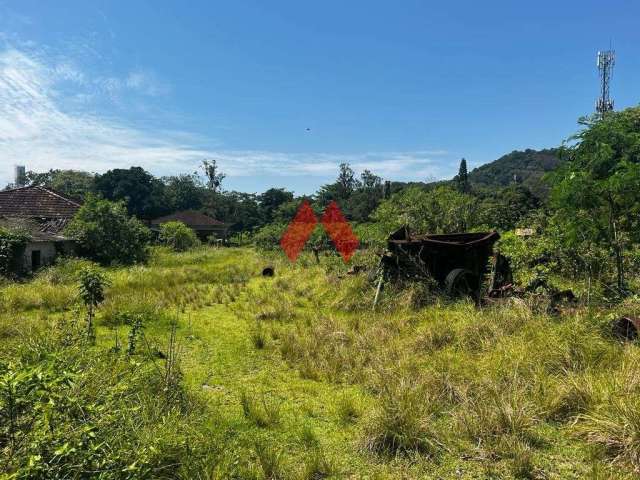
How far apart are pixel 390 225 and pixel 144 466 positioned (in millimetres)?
15905

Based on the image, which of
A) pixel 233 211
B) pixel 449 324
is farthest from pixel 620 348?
pixel 233 211

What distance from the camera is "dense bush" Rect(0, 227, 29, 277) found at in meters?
15.3

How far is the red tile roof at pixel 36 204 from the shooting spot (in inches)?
932

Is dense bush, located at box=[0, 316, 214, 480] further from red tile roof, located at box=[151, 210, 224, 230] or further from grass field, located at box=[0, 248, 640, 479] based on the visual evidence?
red tile roof, located at box=[151, 210, 224, 230]

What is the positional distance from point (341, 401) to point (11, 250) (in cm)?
1663

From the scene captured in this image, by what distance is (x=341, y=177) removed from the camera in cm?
7031

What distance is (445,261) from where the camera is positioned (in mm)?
10070

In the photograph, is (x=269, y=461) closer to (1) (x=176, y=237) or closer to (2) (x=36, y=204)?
(2) (x=36, y=204)

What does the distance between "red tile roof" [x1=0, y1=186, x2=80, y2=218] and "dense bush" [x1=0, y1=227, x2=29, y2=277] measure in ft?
26.0

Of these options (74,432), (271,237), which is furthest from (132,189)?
(74,432)

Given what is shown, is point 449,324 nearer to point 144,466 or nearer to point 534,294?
point 534,294

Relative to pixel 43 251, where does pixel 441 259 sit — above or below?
above

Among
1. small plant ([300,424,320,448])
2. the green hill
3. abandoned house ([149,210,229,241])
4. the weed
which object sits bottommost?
small plant ([300,424,320,448])

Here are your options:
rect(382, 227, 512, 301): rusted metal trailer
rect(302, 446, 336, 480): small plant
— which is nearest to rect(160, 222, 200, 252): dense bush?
rect(382, 227, 512, 301): rusted metal trailer
